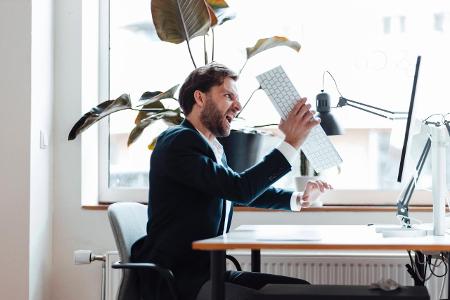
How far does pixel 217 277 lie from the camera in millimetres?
1832

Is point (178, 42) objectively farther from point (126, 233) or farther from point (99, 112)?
point (126, 233)

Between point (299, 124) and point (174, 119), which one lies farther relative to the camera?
point (174, 119)

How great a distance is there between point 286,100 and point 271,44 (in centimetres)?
111

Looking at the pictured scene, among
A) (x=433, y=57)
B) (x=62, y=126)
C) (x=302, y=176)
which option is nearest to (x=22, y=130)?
(x=62, y=126)

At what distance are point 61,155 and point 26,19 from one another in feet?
2.21

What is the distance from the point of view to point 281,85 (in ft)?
7.36

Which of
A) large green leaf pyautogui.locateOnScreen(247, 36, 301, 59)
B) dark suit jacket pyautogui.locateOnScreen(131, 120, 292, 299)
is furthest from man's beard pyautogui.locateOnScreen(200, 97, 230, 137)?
large green leaf pyautogui.locateOnScreen(247, 36, 301, 59)

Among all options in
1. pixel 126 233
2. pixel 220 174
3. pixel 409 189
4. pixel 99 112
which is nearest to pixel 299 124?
pixel 220 174

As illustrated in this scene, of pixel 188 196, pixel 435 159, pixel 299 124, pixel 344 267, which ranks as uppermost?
pixel 299 124

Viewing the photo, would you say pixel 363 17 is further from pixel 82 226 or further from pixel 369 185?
pixel 82 226

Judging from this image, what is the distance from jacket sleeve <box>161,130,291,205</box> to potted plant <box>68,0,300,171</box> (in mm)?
944

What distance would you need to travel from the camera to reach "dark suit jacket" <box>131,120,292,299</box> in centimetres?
214

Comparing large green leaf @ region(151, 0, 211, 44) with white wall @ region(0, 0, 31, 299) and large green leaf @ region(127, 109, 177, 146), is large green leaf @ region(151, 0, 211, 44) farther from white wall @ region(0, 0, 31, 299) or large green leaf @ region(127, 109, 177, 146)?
white wall @ region(0, 0, 31, 299)

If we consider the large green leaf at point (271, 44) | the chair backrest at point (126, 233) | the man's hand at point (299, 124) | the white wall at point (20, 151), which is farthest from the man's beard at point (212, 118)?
the white wall at point (20, 151)
